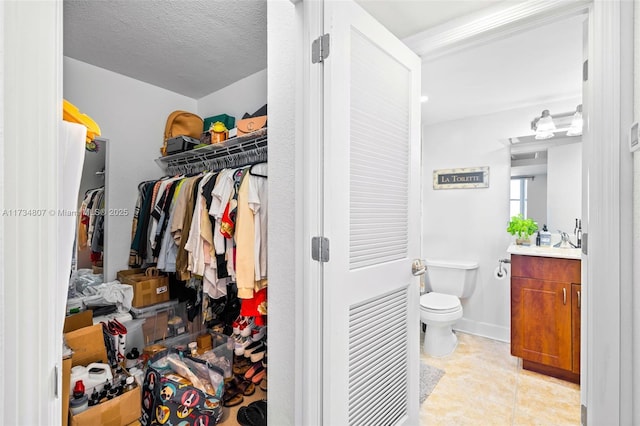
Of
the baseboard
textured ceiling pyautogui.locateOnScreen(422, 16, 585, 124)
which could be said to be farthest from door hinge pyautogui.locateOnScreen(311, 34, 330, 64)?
the baseboard

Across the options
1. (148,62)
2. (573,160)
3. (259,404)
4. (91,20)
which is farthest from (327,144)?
(573,160)

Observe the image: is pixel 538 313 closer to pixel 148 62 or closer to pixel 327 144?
pixel 327 144

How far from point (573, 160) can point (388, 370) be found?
2.60 meters

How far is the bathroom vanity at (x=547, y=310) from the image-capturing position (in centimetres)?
221

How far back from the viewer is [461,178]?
324 centimetres

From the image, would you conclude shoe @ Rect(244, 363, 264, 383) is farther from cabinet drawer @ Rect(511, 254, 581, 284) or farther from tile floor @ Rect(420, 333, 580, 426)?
cabinet drawer @ Rect(511, 254, 581, 284)

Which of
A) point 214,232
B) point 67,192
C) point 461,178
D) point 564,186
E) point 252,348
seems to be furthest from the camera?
point 461,178

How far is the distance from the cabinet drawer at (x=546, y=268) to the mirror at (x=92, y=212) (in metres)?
3.35

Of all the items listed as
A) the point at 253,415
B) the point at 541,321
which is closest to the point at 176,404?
the point at 253,415

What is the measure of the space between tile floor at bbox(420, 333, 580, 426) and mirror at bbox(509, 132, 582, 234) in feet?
4.27

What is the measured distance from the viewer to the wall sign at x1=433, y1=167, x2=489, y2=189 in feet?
10.2

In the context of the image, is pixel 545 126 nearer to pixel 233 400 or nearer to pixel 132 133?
pixel 233 400

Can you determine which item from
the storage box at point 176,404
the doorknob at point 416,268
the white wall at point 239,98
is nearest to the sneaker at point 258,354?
the storage box at point 176,404

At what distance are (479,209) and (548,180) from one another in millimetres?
625
